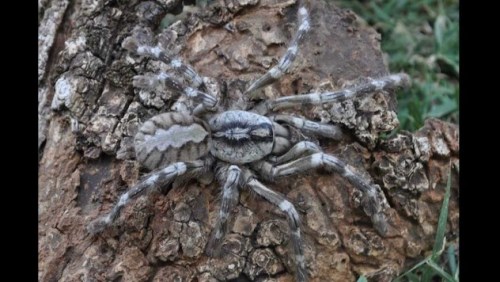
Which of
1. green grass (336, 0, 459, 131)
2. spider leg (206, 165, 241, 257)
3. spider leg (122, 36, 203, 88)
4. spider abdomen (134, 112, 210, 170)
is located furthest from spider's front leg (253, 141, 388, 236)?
green grass (336, 0, 459, 131)

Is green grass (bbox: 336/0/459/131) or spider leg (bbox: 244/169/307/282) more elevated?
spider leg (bbox: 244/169/307/282)

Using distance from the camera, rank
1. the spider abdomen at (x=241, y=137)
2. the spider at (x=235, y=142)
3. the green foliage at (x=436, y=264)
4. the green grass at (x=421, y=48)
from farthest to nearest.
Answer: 1. the green grass at (x=421, y=48)
2. the spider abdomen at (x=241, y=137)
3. the green foliage at (x=436, y=264)
4. the spider at (x=235, y=142)

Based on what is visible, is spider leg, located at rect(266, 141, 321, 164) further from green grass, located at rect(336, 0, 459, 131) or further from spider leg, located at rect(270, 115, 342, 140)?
green grass, located at rect(336, 0, 459, 131)

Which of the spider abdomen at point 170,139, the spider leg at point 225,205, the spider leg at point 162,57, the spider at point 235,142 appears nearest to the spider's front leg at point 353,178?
the spider at point 235,142

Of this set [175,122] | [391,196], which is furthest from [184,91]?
[391,196]

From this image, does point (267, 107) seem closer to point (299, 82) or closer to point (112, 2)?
point (299, 82)

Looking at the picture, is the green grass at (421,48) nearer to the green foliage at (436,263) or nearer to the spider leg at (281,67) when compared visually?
the green foliage at (436,263)

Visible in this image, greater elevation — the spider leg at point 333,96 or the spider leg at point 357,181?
the spider leg at point 333,96
